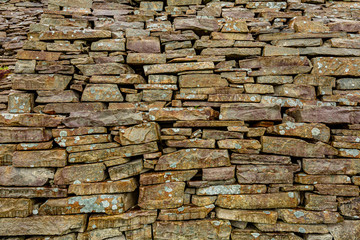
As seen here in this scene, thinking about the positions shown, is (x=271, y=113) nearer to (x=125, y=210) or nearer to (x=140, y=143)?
(x=140, y=143)

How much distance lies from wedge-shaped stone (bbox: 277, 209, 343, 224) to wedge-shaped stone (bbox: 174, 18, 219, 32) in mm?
4102

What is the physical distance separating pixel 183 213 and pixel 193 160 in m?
1.04

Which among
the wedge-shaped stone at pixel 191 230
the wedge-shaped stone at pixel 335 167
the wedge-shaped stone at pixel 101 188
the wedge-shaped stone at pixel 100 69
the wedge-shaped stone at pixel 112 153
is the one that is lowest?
the wedge-shaped stone at pixel 191 230

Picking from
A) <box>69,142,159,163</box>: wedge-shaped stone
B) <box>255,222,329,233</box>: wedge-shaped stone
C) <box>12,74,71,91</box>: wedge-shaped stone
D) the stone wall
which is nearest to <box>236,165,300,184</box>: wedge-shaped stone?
the stone wall

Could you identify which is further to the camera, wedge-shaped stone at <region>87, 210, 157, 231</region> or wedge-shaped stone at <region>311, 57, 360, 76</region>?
wedge-shaped stone at <region>311, 57, 360, 76</region>

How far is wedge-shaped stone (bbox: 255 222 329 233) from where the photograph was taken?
3625mm

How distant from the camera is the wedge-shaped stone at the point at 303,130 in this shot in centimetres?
374

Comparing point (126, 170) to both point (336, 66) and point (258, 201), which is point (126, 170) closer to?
point (258, 201)

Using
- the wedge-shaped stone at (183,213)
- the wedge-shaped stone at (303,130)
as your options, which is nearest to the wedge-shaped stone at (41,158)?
the wedge-shaped stone at (183,213)

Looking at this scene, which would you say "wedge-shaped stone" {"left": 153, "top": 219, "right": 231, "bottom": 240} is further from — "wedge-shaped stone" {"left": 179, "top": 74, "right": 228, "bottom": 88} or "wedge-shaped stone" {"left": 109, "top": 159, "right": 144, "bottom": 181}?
"wedge-shaped stone" {"left": 179, "top": 74, "right": 228, "bottom": 88}

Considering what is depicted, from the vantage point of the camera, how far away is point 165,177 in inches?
145

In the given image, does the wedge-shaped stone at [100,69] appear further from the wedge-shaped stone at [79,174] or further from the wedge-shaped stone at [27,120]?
the wedge-shaped stone at [79,174]

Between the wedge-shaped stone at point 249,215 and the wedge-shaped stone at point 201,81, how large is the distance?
8.39 feet

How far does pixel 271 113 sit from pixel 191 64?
192cm
